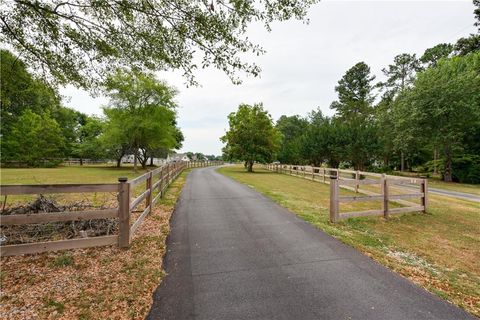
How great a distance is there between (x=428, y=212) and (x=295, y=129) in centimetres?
4853

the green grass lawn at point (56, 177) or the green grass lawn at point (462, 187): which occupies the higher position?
the green grass lawn at point (56, 177)

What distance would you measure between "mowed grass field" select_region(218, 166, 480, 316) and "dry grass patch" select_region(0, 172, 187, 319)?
3.57 meters

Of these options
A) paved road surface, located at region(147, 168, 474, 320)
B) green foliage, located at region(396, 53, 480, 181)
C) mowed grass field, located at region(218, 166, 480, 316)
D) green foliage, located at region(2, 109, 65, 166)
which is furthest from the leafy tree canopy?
green foliage, located at region(2, 109, 65, 166)

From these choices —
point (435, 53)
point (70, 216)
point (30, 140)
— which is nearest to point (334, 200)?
point (70, 216)

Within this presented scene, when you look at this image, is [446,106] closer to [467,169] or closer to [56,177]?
[467,169]

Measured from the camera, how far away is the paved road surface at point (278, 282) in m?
2.55

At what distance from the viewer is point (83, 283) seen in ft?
10.1

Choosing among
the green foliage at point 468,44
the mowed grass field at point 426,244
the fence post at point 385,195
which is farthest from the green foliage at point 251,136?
the fence post at point 385,195

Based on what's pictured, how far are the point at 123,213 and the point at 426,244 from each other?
19.1 feet

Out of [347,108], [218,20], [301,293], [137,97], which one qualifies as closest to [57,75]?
[218,20]

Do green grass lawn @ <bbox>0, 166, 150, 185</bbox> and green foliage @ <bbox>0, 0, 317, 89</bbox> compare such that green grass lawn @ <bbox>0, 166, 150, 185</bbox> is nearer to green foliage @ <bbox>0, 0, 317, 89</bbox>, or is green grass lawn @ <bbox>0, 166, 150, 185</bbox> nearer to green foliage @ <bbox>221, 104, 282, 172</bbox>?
green foliage @ <bbox>0, 0, 317, 89</bbox>

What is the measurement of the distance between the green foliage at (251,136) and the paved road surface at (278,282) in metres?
23.9

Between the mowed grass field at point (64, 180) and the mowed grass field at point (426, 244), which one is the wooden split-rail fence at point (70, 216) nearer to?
the mowed grass field at point (64, 180)

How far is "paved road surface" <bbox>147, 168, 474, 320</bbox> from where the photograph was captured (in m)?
2.55
